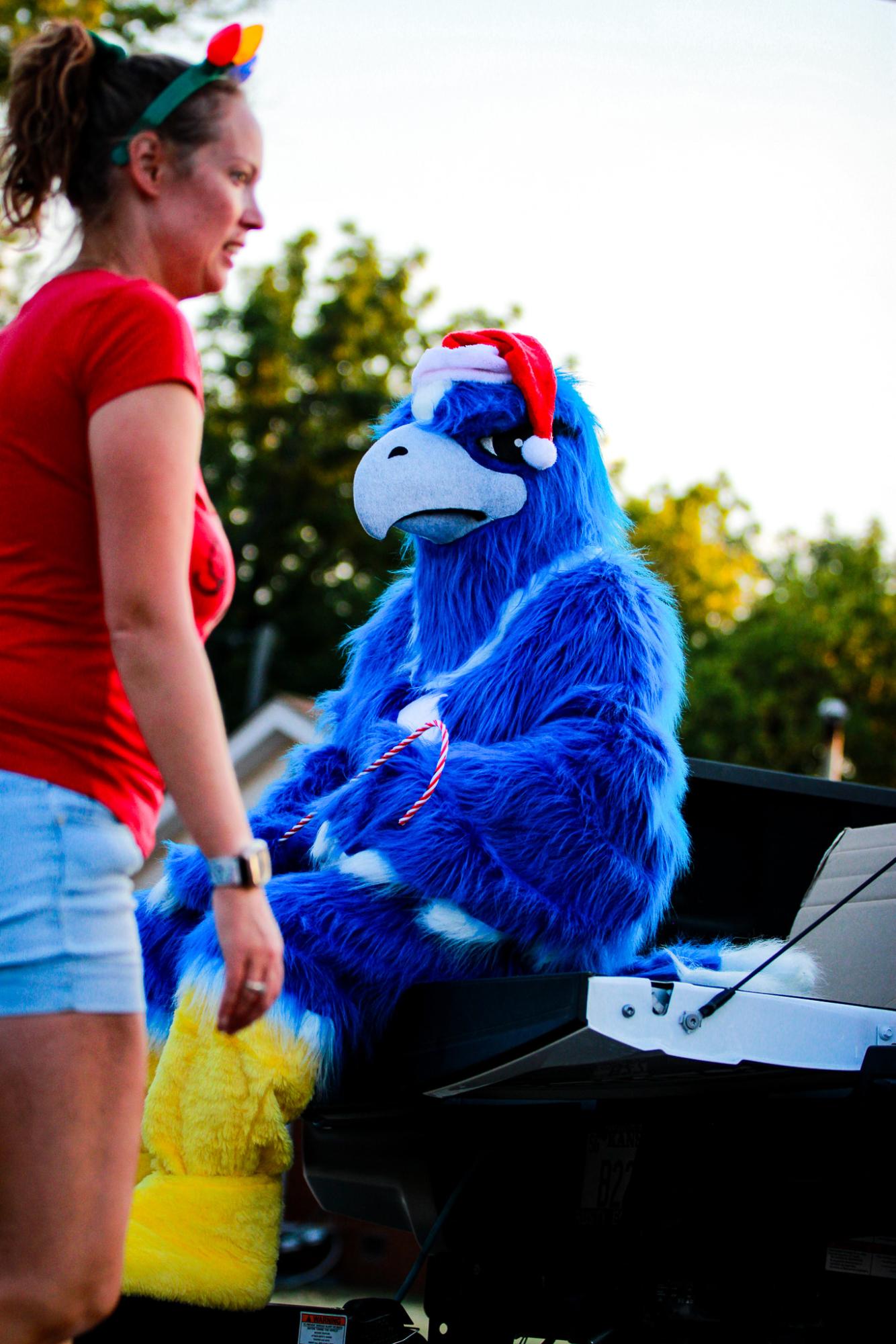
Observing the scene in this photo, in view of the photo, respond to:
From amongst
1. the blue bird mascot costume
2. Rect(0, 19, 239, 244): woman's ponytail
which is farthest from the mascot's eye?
Rect(0, 19, 239, 244): woman's ponytail

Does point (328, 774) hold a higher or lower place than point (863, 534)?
lower

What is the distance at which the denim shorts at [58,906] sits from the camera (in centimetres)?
140

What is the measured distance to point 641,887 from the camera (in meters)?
2.51

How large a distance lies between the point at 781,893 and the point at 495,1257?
1.90 metres

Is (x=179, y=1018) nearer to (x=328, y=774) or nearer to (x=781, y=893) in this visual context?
(x=328, y=774)

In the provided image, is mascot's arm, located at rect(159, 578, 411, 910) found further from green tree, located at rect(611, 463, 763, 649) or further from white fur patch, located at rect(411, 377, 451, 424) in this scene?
green tree, located at rect(611, 463, 763, 649)

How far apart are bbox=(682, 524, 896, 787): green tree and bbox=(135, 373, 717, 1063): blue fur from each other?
24835mm

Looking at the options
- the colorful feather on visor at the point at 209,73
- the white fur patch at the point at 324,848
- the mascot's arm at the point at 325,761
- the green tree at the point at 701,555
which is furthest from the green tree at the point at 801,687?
the colorful feather on visor at the point at 209,73

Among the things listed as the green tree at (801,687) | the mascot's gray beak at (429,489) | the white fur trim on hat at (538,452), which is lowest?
the green tree at (801,687)

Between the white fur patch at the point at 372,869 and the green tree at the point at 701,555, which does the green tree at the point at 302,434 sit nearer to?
the green tree at the point at 701,555

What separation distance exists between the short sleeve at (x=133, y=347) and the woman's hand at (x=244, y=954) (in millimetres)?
541

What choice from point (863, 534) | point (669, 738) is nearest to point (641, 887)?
→ point (669, 738)

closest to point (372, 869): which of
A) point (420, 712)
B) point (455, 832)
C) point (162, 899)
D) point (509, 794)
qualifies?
point (455, 832)

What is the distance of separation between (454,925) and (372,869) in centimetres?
18
